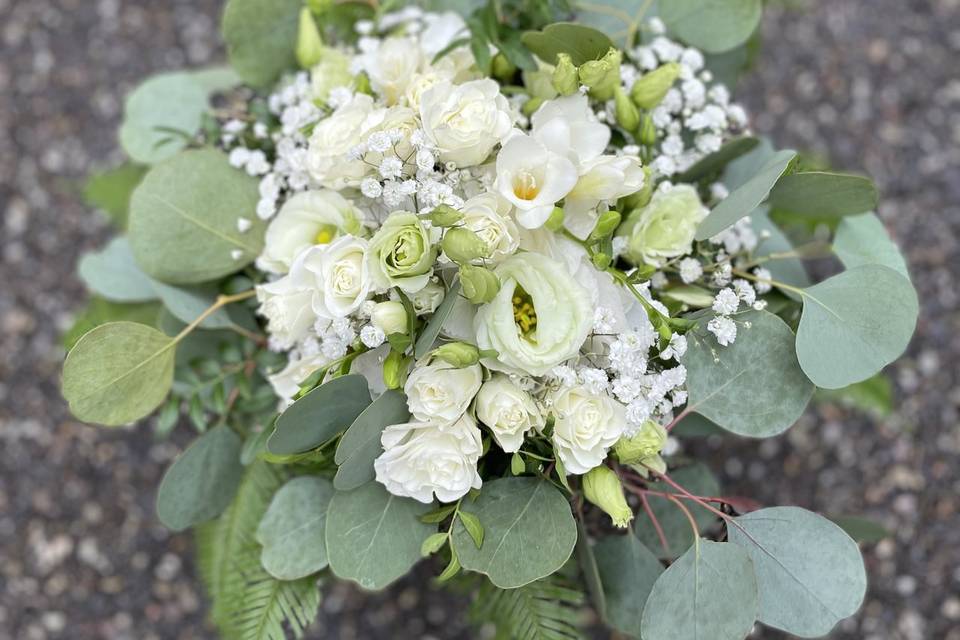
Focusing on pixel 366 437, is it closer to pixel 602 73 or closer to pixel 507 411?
pixel 507 411

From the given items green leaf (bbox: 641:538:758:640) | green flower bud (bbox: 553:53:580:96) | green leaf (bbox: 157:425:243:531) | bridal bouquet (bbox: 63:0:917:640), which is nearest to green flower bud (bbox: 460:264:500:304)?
bridal bouquet (bbox: 63:0:917:640)

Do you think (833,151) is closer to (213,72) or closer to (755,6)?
(755,6)

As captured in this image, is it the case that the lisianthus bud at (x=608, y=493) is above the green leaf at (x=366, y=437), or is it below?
below

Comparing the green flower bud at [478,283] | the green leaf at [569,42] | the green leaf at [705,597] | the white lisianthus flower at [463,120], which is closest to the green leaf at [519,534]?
the green leaf at [705,597]

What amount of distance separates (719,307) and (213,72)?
850 millimetres

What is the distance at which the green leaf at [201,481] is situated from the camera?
97 cm

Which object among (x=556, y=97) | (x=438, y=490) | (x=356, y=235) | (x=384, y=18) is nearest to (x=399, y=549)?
(x=438, y=490)

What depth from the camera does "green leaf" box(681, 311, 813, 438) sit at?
85cm

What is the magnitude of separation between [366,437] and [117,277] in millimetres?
535

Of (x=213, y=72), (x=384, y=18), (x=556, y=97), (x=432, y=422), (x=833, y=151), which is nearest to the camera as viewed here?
(x=432, y=422)

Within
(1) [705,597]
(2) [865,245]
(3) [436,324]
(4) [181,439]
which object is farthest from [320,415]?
(4) [181,439]

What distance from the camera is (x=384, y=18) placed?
1065 millimetres

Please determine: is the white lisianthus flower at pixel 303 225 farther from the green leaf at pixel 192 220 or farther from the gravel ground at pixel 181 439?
the gravel ground at pixel 181 439

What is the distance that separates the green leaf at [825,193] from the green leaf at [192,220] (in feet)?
1.92
